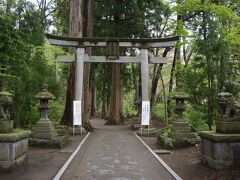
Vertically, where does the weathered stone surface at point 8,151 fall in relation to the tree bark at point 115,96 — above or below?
below

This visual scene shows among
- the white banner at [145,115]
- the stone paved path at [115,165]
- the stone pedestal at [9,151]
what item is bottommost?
the stone paved path at [115,165]

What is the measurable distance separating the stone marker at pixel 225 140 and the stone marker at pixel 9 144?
16.7 ft

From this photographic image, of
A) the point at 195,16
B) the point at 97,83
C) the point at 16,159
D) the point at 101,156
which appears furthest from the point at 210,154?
the point at 97,83

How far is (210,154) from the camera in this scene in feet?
31.4

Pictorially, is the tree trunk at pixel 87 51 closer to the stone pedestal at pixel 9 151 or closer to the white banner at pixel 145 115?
the white banner at pixel 145 115

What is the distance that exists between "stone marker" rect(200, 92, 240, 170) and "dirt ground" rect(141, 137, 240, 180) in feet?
1.05

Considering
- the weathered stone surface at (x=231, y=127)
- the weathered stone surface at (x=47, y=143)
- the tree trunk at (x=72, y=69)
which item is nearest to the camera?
the weathered stone surface at (x=231, y=127)

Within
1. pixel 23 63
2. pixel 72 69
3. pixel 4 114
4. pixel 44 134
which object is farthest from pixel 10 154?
pixel 72 69

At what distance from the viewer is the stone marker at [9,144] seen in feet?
29.6

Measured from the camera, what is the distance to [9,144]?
899cm

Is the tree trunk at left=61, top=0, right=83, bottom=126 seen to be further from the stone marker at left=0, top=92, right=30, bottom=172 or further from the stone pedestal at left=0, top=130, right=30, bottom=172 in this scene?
the stone pedestal at left=0, top=130, right=30, bottom=172

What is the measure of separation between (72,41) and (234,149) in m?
14.4

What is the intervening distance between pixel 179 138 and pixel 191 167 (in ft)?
14.5

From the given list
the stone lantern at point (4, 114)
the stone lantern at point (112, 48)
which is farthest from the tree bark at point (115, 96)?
the stone lantern at point (4, 114)
